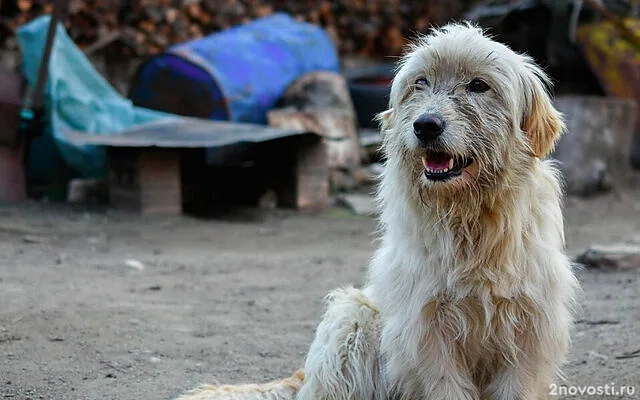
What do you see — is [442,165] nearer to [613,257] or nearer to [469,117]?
[469,117]

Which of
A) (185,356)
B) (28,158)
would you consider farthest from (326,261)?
(28,158)

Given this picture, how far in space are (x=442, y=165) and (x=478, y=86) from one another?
0.35m

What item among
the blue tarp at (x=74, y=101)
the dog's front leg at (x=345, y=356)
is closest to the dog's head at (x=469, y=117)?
the dog's front leg at (x=345, y=356)

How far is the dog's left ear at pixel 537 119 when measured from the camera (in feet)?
11.7

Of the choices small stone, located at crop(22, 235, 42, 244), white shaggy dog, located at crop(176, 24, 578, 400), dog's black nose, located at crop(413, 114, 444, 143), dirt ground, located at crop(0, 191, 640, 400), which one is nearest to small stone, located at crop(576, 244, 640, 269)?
dirt ground, located at crop(0, 191, 640, 400)

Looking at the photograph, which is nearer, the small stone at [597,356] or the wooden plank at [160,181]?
the small stone at [597,356]

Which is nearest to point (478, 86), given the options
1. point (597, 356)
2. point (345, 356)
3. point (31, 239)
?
point (345, 356)

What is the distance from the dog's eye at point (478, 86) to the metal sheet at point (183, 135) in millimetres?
4821

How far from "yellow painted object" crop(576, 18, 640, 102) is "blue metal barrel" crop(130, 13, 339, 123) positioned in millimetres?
3813

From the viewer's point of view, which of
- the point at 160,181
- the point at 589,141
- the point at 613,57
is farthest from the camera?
the point at 613,57

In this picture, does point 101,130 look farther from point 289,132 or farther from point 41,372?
point 41,372

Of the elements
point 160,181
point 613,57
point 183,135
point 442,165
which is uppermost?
point 613,57

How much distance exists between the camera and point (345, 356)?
12.4ft

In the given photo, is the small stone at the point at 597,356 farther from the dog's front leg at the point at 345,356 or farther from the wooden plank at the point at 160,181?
the wooden plank at the point at 160,181
